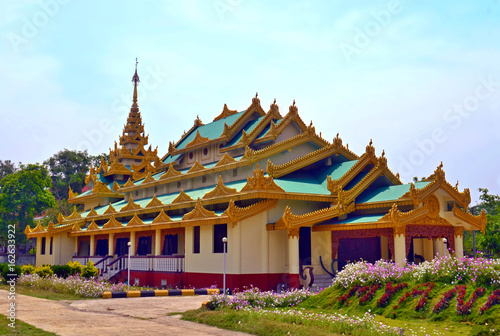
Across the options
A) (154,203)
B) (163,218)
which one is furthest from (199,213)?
(154,203)

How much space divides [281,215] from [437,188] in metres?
7.15

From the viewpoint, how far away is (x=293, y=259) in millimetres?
22906

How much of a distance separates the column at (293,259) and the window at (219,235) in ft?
11.0

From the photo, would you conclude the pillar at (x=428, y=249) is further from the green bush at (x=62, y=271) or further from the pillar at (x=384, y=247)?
the green bush at (x=62, y=271)

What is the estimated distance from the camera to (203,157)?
34.4m

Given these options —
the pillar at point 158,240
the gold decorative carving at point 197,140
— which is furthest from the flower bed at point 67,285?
the gold decorative carving at point 197,140

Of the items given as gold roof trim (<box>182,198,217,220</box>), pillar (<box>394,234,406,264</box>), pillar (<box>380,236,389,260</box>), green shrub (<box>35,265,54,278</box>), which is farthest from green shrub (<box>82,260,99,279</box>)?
pillar (<box>394,234,406,264</box>)

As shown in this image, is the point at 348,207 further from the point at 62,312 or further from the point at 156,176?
the point at 156,176

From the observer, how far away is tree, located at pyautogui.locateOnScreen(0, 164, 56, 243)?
2162 inches

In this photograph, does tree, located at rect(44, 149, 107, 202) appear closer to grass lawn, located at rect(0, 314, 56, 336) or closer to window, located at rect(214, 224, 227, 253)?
window, located at rect(214, 224, 227, 253)

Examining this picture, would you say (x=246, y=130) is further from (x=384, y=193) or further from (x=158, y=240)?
(x=384, y=193)

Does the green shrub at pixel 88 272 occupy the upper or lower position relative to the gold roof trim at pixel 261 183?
lower

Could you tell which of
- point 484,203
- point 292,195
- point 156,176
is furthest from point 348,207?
point 484,203

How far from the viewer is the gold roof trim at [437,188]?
895 inches
